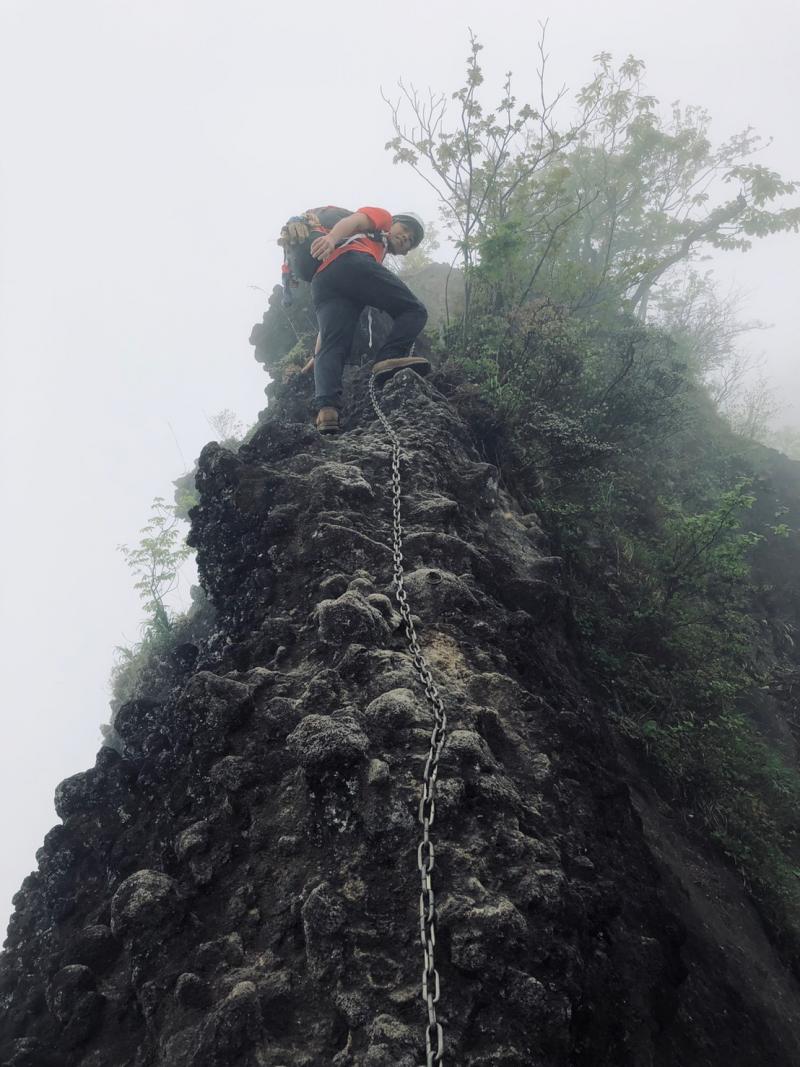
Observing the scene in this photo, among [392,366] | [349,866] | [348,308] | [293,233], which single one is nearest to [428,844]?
[349,866]

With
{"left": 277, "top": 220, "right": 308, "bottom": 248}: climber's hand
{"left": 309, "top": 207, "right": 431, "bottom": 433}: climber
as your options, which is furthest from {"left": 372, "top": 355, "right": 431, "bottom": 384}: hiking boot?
{"left": 277, "top": 220, "right": 308, "bottom": 248}: climber's hand

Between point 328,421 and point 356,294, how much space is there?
1.56 metres

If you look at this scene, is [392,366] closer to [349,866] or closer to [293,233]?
[293,233]

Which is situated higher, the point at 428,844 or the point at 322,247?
the point at 322,247

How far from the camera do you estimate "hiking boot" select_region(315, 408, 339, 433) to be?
5.53m

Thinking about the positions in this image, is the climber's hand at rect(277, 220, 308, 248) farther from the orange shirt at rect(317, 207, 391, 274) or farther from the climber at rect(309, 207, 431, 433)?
the orange shirt at rect(317, 207, 391, 274)

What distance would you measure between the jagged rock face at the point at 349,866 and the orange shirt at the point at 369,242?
11.0 ft

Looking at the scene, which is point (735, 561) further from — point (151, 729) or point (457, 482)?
point (151, 729)

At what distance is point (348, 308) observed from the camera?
19.9 ft

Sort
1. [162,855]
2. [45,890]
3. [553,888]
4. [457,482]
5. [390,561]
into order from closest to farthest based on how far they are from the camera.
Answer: [553,888] < [162,855] < [45,890] < [390,561] < [457,482]

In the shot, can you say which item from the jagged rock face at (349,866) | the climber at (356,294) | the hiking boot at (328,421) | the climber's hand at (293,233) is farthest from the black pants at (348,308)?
the jagged rock face at (349,866)

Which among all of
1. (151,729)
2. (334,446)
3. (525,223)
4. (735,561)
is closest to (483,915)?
(151,729)

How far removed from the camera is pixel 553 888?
2.16 metres

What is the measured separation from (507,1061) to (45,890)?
8.59 ft
